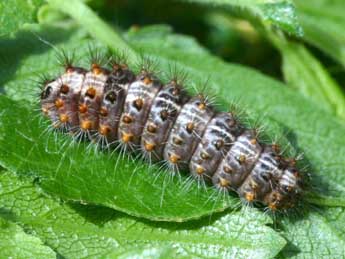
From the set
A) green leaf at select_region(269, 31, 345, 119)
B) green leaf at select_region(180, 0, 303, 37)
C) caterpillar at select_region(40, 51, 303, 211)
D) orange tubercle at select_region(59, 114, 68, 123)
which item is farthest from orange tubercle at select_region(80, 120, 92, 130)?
green leaf at select_region(269, 31, 345, 119)

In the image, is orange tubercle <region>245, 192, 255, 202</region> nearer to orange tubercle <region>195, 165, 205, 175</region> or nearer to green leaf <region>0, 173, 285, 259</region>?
green leaf <region>0, 173, 285, 259</region>

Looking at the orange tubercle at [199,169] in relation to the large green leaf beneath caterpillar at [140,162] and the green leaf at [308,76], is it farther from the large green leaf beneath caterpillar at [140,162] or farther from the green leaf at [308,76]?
the green leaf at [308,76]

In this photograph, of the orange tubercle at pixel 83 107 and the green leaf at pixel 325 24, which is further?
the green leaf at pixel 325 24

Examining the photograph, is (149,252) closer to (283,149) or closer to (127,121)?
Answer: (127,121)

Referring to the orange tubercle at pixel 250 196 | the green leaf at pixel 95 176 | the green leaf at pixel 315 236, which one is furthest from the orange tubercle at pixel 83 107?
the green leaf at pixel 315 236

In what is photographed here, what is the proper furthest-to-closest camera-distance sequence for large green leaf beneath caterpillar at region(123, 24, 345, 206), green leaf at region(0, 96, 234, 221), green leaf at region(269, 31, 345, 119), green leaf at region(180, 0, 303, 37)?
green leaf at region(269, 31, 345, 119)
large green leaf beneath caterpillar at region(123, 24, 345, 206)
green leaf at region(180, 0, 303, 37)
green leaf at region(0, 96, 234, 221)

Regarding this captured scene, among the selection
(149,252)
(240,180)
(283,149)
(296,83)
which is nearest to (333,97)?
(296,83)

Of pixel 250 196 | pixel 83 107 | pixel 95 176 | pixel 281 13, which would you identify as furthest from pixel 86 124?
pixel 281 13
